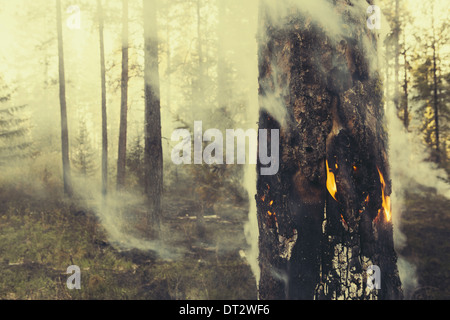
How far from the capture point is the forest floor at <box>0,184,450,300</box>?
6363 mm

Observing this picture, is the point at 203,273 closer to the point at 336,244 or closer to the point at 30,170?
the point at 336,244

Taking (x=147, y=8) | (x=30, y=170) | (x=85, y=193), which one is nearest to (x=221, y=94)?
(x=147, y=8)

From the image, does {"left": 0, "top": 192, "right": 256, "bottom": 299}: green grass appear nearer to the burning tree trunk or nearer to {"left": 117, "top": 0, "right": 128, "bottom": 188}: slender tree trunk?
{"left": 117, "top": 0, "right": 128, "bottom": 188}: slender tree trunk

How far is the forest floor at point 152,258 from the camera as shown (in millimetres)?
6363

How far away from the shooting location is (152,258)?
7539mm

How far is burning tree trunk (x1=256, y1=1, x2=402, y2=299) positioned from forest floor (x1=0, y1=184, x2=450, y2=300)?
11.1 ft

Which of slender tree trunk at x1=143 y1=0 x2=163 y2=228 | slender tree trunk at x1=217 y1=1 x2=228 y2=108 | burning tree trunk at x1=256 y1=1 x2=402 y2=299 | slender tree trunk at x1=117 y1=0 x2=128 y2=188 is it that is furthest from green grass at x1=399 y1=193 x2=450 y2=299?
slender tree trunk at x1=117 y1=0 x2=128 y2=188

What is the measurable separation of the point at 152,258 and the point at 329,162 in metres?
5.79

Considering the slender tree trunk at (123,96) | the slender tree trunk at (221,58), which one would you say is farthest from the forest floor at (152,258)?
the slender tree trunk at (221,58)

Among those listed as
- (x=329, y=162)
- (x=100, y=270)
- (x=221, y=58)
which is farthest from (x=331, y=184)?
(x=221, y=58)

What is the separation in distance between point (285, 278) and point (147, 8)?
7.90 m

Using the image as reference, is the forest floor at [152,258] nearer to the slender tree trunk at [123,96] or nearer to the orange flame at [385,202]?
the slender tree trunk at [123,96]

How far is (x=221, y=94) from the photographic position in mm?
13227

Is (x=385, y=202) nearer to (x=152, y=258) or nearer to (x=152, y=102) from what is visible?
(x=152, y=258)
